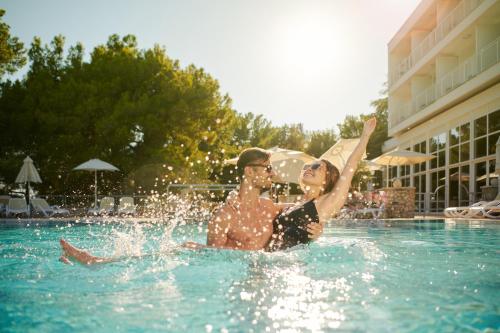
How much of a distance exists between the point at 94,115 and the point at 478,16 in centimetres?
1729

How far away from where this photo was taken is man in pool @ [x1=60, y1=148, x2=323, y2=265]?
159 inches

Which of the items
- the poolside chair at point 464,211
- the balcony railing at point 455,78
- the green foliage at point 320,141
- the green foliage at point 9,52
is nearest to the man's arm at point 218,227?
the poolside chair at point 464,211

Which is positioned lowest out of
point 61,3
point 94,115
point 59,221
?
point 59,221

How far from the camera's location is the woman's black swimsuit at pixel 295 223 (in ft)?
14.8

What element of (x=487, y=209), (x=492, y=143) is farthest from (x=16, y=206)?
(x=492, y=143)

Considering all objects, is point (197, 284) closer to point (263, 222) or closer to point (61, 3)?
point (263, 222)

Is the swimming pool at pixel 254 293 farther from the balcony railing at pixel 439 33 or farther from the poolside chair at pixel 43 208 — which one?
the balcony railing at pixel 439 33

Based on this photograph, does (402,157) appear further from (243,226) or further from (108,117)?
(243,226)

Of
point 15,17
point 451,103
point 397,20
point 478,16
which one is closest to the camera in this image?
point 478,16

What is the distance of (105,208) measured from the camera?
1733cm

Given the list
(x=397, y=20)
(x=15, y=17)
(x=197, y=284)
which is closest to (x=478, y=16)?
(x=397, y=20)

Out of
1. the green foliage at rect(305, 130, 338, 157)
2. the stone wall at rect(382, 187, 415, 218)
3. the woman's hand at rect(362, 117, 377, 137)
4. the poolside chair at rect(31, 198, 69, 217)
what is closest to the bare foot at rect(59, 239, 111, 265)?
the woman's hand at rect(362, 117, 377, 137)

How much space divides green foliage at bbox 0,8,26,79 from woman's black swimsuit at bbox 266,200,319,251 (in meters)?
20.9

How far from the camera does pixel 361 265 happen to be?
5.01 meters
